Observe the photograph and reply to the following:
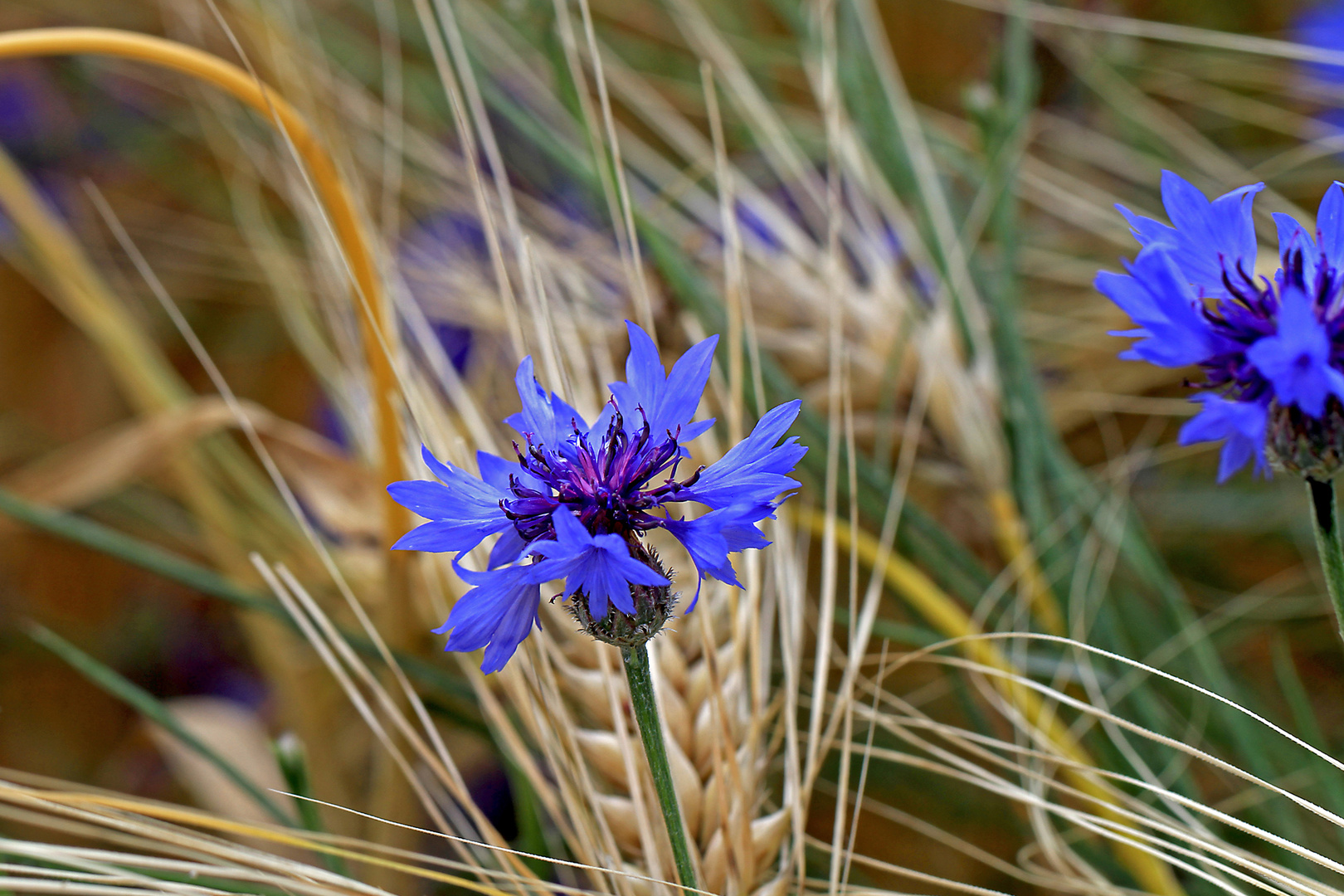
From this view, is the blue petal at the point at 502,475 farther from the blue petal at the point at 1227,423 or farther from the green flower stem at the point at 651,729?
the blue petal at the point at 1227,423

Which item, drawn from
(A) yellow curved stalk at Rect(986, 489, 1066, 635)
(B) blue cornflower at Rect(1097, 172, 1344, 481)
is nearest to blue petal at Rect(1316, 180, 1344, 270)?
(B) blue cornflower at Rect(1097, 172, 1344, 481)

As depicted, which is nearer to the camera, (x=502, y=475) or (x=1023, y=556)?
(x=502, y=475)

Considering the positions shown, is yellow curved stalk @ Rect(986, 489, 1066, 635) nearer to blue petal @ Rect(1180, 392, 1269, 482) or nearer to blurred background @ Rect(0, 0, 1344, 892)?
blurred background @ Rect(0, 0, 1344, 892)

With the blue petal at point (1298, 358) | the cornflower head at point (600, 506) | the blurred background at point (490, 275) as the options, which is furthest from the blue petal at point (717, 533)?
the blurred background at point (490, 275)

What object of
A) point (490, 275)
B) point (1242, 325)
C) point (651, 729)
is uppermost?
point (490, 275)

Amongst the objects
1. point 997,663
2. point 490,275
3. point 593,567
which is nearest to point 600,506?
point 593,567

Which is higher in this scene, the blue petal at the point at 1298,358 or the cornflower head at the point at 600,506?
the blue petal at the point at 1298,358

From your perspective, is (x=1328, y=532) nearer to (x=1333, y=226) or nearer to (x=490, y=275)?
(x=1333, y=226)
